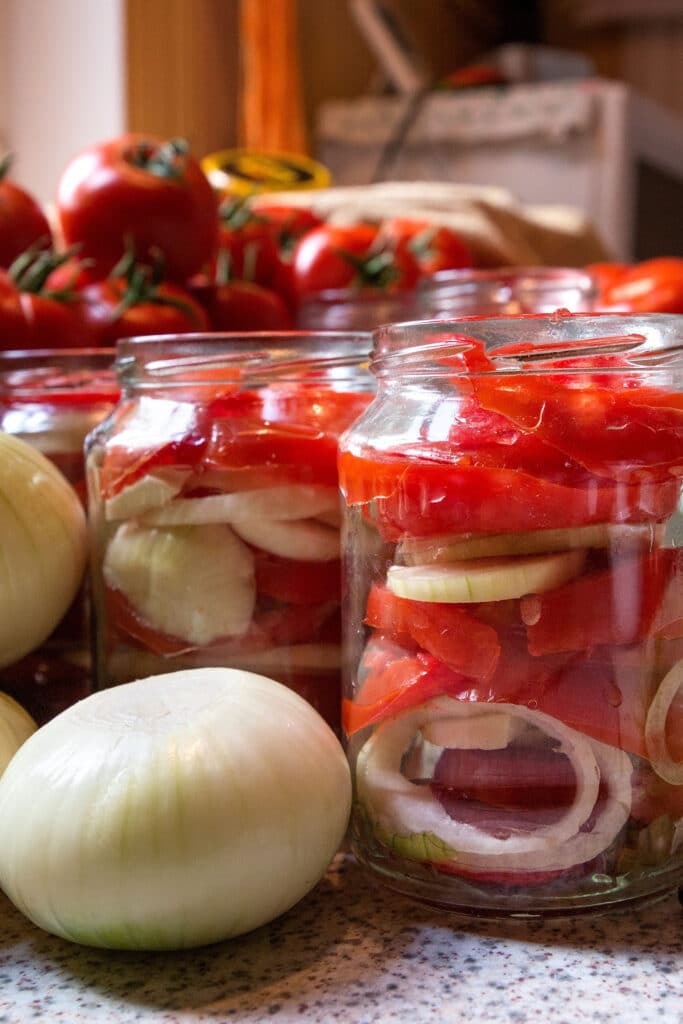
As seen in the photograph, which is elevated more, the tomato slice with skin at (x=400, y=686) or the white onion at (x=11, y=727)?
the tomato slice with skin at (x=400, y=686)

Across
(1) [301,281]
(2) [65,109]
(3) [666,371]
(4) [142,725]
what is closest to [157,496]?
(4) [142,725]

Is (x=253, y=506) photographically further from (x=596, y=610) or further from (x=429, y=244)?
(x=429, y=244)

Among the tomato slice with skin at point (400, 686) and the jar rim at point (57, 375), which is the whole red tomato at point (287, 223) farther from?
the tomato slice with skin at point (400, 686)

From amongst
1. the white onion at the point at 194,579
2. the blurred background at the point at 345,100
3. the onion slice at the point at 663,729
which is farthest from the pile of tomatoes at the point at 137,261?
the blurred background at the point at 345,100

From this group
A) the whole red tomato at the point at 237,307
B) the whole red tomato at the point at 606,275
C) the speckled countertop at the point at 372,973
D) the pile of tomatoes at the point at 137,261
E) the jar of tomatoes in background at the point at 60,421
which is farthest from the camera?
the whole red tomato at the point at 606,275

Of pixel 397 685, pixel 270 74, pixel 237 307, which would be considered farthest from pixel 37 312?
pixel 270 74

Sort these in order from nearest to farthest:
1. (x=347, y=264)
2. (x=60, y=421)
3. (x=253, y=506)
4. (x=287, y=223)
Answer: (x=253, y=506)
(x=60, y=421)
(x=347, y=264)
(x=287, y=223)

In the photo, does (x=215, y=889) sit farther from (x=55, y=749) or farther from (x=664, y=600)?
(x=664, y=600)
